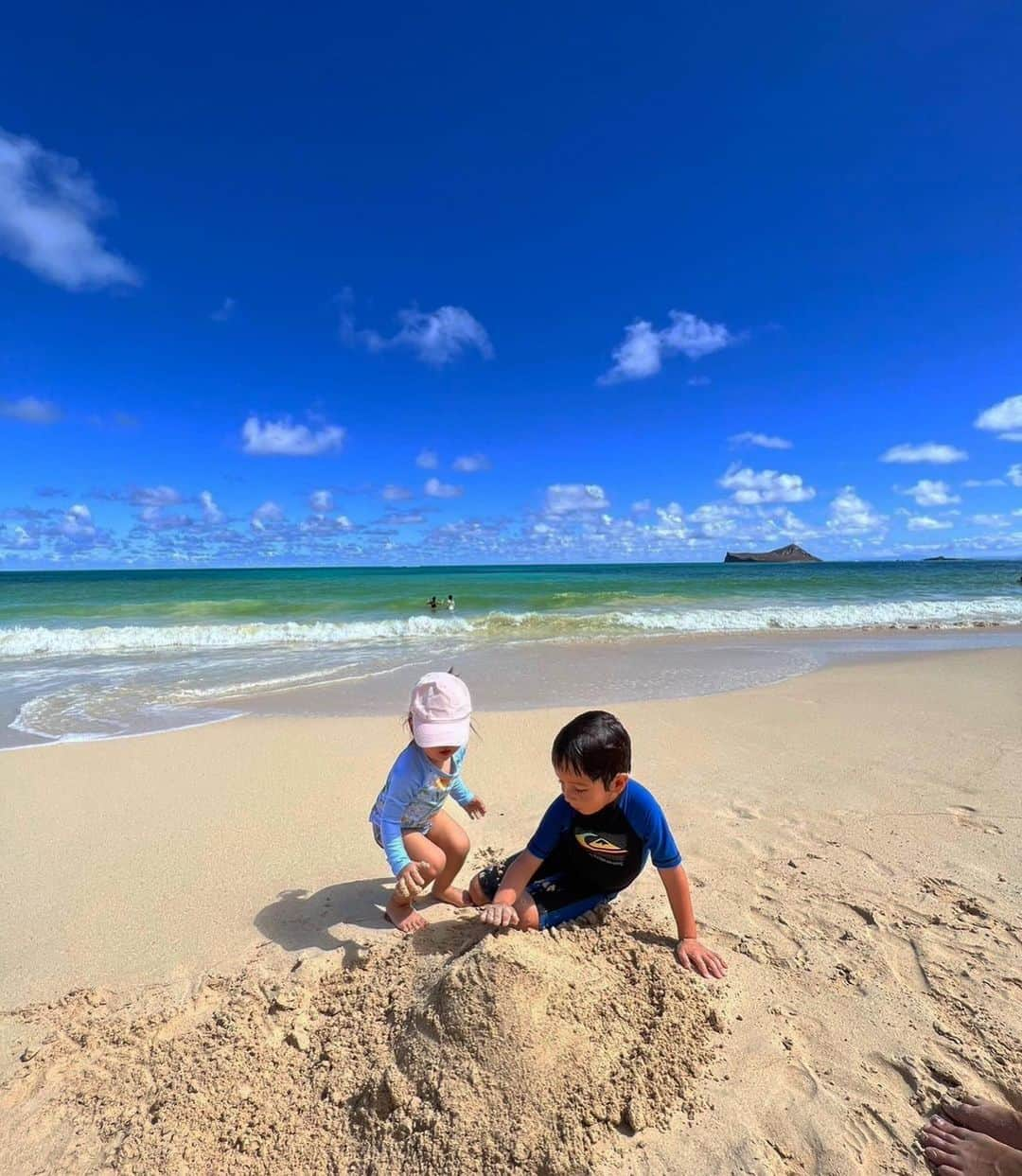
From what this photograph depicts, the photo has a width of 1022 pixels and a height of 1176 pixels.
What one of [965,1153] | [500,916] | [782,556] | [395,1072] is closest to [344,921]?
[500,916]

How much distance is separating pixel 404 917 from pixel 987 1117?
2.12 metres

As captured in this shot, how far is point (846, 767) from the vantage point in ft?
15.3

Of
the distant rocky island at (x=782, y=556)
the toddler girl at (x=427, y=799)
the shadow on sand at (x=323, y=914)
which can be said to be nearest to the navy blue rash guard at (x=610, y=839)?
the toddler girl at (x=427, y=799)

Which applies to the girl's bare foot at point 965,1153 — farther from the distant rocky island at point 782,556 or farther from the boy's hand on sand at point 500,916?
the distant rocky island at point 782,556

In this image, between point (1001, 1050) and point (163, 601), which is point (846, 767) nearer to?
point (1001, 1050)

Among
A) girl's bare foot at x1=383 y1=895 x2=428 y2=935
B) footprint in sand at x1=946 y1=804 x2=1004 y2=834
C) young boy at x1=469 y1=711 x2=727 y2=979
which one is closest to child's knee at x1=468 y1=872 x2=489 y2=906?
girl's bare foot at x1=383 y1=895 x2=428 y2=935

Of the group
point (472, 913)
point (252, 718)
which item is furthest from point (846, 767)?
point (252, 718)

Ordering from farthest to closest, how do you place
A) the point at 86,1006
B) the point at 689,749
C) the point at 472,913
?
the point at 689,749
the point at 472,913
the point at 86,1006

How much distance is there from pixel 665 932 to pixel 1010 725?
4714 mm

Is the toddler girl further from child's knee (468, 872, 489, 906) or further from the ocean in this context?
the ocean

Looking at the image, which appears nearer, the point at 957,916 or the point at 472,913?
the point at 957,916

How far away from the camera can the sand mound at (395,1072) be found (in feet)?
5.46

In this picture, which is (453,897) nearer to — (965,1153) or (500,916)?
(500,916)

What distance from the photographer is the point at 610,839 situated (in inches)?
98.8
